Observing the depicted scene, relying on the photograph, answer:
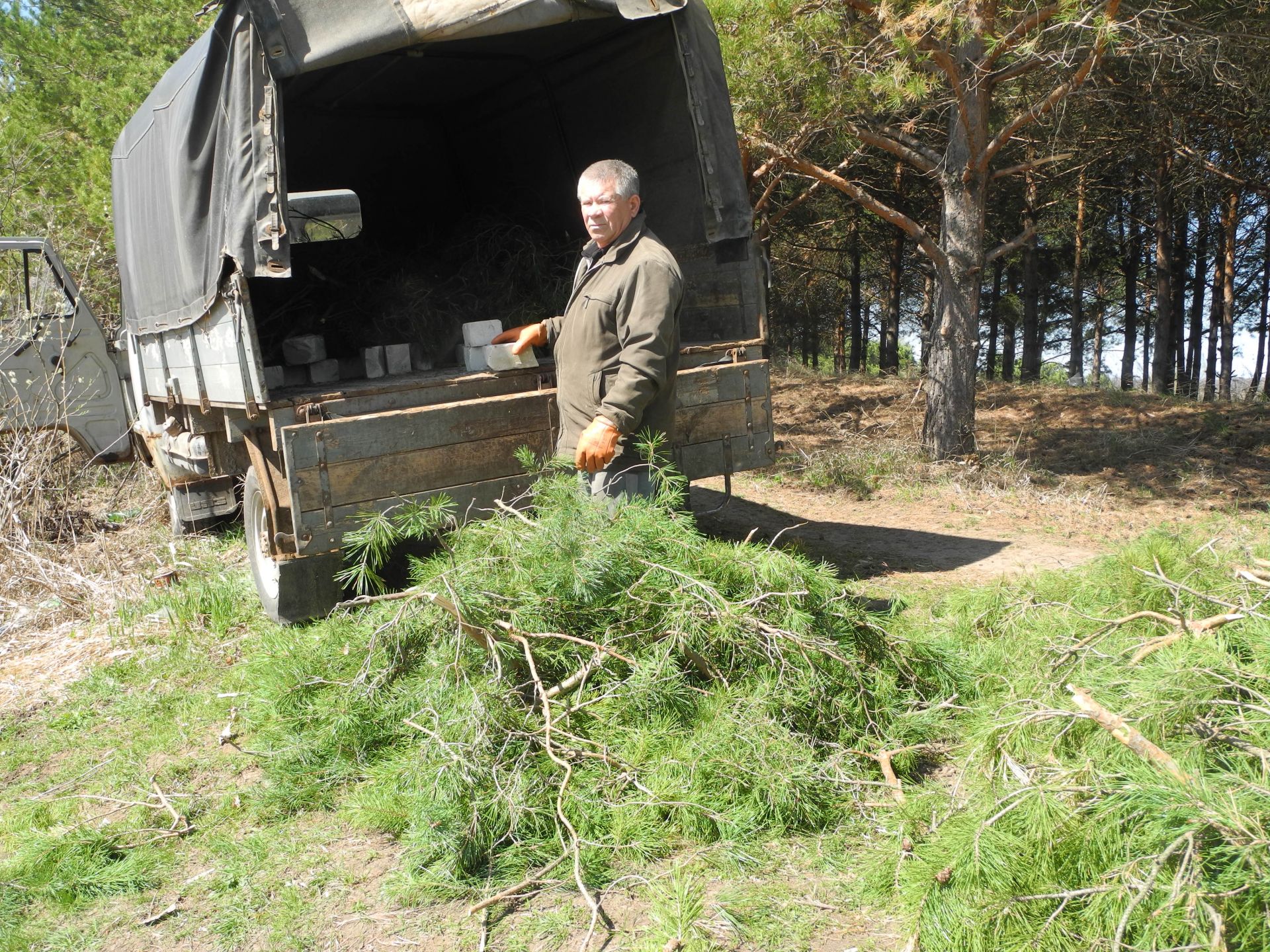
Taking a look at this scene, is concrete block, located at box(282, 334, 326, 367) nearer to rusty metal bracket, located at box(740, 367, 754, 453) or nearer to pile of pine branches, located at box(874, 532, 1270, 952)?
rusty metal bracket, located at box(740, 367, 754, 453)

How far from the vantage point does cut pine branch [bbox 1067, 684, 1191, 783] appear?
217cm

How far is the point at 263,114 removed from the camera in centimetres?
423

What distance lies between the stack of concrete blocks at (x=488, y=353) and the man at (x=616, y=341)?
0.49 meters

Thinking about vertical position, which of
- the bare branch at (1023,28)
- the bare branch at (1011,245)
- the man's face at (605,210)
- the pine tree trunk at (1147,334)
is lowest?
the pine tree trunk at (1147,334)

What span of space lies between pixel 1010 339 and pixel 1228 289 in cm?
556

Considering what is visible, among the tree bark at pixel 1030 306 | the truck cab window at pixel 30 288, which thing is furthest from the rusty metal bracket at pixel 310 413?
the tree bark at pixel 1030 306

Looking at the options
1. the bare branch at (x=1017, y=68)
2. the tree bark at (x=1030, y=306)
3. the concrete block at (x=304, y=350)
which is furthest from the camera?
the tree bark at (x=1030, y=306)

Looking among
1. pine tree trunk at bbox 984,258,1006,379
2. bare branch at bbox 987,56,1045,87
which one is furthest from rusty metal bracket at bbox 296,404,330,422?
pine tree trunk at bbox 984,258,1006,379

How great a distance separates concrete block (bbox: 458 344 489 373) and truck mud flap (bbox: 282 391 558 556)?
358 mm

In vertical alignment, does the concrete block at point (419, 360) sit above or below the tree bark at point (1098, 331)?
above

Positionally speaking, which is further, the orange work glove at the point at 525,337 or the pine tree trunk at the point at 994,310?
the pine tree trunk at the point at 994,310

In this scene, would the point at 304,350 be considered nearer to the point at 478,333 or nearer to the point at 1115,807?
the point at 478,333

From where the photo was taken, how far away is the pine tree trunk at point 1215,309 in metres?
16.5

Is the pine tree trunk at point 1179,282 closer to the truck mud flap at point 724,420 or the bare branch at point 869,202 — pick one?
the bare branch at point 869,202
